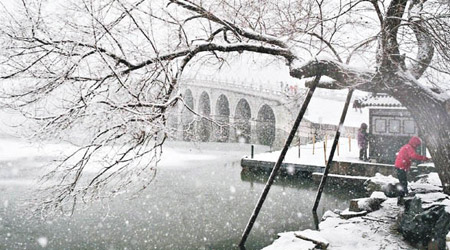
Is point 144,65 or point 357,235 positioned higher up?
point 144,65

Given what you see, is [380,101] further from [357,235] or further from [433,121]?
[357,235]

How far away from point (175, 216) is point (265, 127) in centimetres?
3186

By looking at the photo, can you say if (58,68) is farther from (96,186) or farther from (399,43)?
(399,43)

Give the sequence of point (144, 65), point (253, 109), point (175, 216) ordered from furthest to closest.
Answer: point (253, 109) → point (175, 216) → point (144, 65)

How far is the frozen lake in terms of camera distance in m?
9.89

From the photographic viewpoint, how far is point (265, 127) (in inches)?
1703

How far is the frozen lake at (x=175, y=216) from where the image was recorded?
989 cm

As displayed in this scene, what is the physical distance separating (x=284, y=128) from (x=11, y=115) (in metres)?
34.0

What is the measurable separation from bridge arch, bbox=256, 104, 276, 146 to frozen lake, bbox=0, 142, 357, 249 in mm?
16300

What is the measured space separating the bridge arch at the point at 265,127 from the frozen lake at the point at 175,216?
16.3 meters

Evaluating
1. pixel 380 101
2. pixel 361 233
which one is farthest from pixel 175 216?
pixel 380 101

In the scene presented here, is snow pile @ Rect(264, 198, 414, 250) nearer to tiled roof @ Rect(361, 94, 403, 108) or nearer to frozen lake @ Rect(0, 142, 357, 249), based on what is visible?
frozen lake @ Rect(0, 142, 357, 249)

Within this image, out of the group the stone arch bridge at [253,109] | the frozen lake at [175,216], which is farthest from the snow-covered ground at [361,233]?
the stone arch bridge at [253,109]

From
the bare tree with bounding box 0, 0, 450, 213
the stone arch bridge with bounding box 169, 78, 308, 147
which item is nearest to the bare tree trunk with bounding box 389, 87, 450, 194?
the bare tree with bounding box 0, 0, 450, 213
